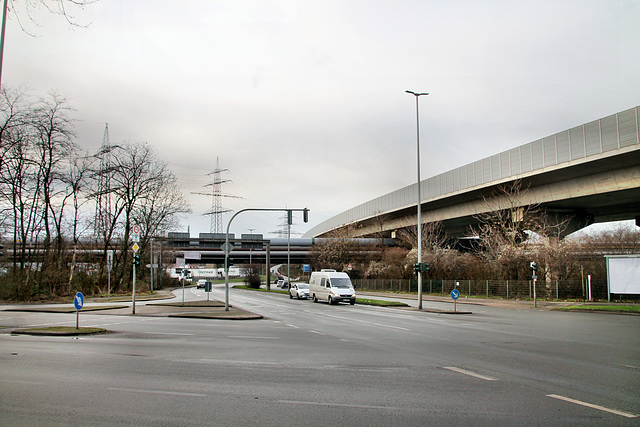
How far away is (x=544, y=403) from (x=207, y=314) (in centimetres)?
1926

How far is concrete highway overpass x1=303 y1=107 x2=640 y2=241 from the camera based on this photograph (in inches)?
1201

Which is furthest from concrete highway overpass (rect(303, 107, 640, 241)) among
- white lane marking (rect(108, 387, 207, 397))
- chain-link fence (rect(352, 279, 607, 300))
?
white lane marking (rect(108, 387, 207, 397))

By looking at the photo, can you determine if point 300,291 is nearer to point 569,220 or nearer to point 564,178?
point 564,178

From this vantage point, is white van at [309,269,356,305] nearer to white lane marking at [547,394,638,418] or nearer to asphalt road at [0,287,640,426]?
asphalt road at [0,287,640,426]

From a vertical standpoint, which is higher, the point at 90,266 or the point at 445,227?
the point at 445,227

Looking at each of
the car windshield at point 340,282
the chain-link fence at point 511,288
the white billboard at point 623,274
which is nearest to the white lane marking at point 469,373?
the white billboard at point 623,274

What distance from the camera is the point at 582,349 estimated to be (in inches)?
501

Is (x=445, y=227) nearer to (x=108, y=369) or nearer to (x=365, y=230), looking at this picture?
(x=365, y=230)

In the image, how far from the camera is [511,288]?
40.7 meters

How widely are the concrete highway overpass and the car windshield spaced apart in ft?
51.1

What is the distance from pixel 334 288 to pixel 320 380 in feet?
92.7

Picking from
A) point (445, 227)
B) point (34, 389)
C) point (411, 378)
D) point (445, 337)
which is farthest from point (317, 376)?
point (445, 227)

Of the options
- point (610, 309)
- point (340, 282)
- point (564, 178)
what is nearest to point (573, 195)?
point (564, 178)

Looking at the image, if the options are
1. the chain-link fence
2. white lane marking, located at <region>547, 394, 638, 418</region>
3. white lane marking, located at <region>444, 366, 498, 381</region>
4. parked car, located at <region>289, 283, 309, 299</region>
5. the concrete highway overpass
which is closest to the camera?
white lane marking, located at <region>547, 394, 638, 418</region>
